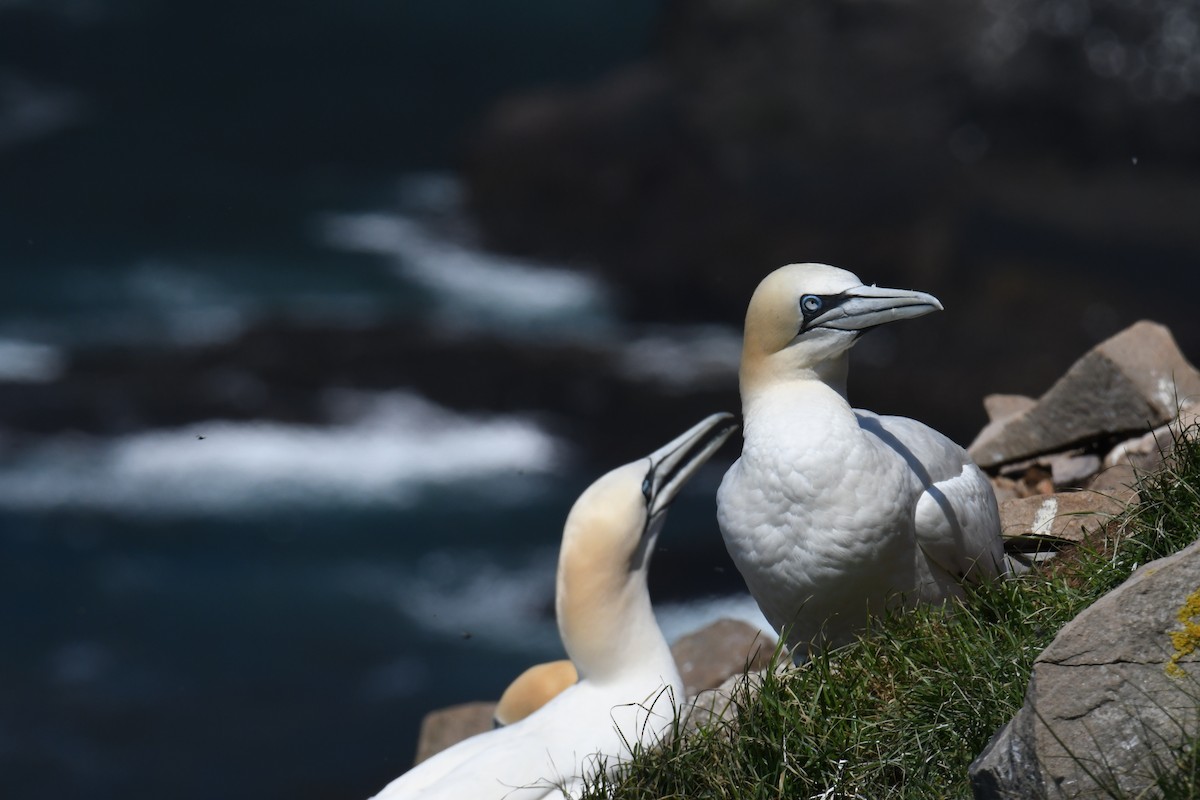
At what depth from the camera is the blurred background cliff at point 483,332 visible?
15617mm

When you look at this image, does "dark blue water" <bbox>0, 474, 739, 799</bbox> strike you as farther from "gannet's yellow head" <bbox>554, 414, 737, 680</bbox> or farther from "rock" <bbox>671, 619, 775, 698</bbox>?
"gannet's yellow head" <bbox>554, 414, 737, 680</bbox>

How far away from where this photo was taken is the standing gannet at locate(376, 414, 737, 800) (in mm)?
4969

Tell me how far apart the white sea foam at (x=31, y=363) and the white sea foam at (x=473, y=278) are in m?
4.83

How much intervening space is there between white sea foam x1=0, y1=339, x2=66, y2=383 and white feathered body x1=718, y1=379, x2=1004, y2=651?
14777mm

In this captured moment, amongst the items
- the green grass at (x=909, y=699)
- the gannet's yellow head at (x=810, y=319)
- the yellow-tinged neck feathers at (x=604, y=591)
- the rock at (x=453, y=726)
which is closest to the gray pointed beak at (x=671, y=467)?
the yellow-tinged neck feathers at (x=604, y=591)

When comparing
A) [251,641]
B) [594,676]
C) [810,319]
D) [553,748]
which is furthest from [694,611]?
[810,319]

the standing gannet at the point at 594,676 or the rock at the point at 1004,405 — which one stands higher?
the rock at the point at 1004,405

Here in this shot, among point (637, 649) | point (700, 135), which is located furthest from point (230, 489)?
point (637, 649)

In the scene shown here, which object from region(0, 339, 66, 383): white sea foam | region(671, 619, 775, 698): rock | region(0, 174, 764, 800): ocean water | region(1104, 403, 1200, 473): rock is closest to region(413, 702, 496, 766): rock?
region(671, 619, 775, 698): rock

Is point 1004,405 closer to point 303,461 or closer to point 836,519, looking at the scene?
point 836,519

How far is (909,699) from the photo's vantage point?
430 cm

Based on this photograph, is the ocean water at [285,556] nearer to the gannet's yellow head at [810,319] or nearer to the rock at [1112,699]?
the gannet's yellow head at [810,319]

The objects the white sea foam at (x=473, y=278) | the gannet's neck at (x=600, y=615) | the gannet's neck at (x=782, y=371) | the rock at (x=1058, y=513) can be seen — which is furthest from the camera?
the white sea foam at (x=473, y=278)

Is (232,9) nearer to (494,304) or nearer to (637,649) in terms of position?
(494,304)
